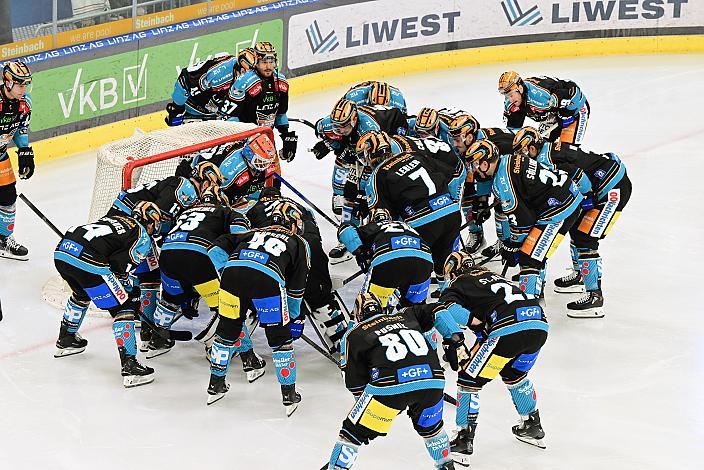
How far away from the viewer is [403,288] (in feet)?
23.5

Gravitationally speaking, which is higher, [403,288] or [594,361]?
[403,288]

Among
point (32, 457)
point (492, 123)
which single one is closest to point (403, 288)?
point (32, 457)

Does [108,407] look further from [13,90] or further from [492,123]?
[492,123]

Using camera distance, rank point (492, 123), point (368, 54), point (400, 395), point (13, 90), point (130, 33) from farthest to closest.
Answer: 1. point (368, 54)
2. point (492, 123)
3. point (130, 33)
4. point (13, 90)
5. point (400, 395)

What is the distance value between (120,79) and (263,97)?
2332 millimetres

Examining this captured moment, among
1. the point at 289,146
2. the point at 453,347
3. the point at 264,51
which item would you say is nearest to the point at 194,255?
the point at 453,347

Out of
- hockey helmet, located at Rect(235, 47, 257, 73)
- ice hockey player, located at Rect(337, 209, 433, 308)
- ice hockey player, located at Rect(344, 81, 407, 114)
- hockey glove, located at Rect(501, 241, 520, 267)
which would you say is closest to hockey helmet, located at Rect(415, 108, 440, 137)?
ice hockey player, located at Rect(344, 81, 407, 114)

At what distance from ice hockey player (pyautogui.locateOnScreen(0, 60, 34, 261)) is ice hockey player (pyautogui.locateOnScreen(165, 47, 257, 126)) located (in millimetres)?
1406

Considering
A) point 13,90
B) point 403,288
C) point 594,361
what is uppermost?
point 13,90

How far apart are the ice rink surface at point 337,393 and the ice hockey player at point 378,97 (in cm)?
118

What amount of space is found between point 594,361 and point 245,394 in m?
2.20

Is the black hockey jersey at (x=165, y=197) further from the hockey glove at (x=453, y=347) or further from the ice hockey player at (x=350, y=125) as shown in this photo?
the hockey glove at (x=453, y=347)

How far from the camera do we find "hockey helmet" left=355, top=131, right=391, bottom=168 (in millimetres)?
7852

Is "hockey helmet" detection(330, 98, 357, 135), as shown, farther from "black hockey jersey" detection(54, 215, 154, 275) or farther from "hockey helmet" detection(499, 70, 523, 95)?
"black hockey jersey" detection(54, 215, 154, 275)
